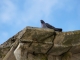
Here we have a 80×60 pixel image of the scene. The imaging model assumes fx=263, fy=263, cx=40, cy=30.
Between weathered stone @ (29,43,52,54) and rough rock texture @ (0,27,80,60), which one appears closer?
rough rock texture @ (0,27,80,60)

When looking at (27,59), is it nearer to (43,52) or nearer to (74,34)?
(43,52)

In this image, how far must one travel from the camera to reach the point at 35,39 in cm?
579

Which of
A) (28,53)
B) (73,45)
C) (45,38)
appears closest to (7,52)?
(28,53)

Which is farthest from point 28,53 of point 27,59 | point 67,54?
point 67,54

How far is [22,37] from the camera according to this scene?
5.71 meters

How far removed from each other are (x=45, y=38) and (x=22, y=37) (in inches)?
20.3

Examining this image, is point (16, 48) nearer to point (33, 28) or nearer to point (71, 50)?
point (33, 28)

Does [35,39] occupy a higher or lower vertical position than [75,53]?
higher

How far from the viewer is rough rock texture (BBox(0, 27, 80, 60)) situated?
18.8 feet

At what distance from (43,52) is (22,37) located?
652 mm

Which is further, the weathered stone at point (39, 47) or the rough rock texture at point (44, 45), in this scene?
the weathered stone at point (39, 47)

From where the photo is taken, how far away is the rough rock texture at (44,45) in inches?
225

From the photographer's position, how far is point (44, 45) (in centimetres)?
585

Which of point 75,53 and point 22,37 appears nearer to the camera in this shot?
point 22,37
